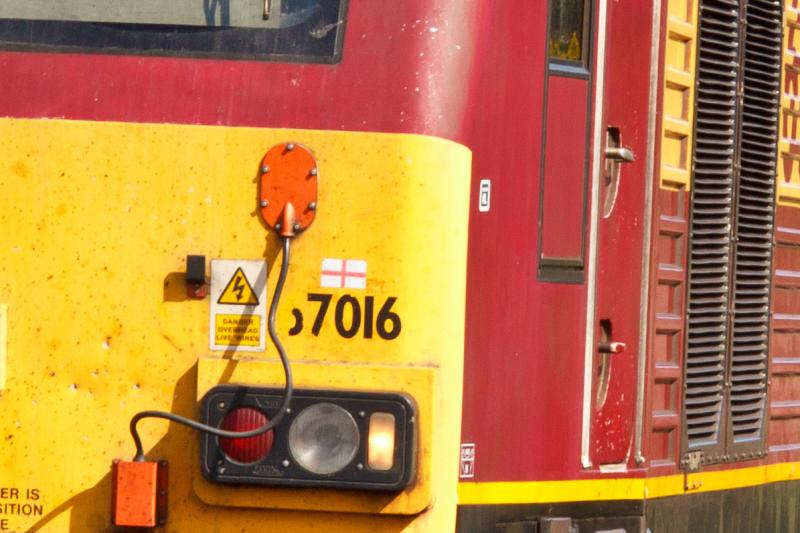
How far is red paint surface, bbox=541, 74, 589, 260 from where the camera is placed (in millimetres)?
3863

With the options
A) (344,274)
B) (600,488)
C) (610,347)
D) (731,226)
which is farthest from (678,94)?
(344,274)

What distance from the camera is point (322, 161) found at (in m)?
3.42

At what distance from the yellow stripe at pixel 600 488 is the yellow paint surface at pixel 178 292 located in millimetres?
265

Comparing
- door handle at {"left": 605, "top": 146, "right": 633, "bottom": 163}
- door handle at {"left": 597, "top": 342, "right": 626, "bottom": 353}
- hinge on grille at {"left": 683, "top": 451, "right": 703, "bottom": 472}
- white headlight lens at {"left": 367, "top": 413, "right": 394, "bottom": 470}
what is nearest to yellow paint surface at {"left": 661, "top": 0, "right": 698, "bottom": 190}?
door handle at {"left": 605, "top": 146, "right": 633, "bottom": 163}

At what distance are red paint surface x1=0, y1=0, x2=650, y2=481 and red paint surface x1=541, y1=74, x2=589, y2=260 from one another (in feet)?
0.13

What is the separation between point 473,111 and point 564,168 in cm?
41

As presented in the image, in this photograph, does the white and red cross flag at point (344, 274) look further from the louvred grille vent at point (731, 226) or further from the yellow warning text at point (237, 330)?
the louvred grille vent at point (731, 226)

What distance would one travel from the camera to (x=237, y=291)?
3.41 meters

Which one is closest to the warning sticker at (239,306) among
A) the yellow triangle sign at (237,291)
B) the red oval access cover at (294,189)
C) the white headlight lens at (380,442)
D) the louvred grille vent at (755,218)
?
the yellow triangle sign at (237,291)

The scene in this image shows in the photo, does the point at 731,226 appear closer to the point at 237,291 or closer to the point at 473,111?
the point at 473,111

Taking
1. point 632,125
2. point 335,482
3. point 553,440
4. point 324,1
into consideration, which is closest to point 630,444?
point 553,440

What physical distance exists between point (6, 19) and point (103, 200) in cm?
53

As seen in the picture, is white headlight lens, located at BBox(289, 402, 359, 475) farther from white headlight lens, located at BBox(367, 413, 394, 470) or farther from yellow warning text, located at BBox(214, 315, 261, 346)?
yellow warning text, located at BBox(214, 315, 261, 346)

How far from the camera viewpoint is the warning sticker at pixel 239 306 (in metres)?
3.40
